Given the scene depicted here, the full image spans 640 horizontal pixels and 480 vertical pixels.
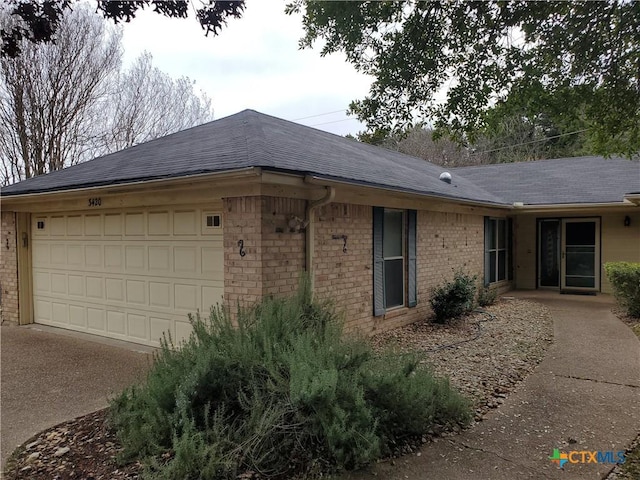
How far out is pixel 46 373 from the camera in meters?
5.69

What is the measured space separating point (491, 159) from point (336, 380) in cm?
2824

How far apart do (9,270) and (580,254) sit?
46.1 feet

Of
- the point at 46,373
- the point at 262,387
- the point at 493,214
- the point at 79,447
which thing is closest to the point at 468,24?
the point at 262,387

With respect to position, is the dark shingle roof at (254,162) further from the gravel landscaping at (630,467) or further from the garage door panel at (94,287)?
the gravel landscaping at (630,467)

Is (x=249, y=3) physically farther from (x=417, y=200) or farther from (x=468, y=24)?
(x=417, y=200)

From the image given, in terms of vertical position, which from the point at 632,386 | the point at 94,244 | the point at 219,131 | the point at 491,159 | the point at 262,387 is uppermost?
the point at 491,159

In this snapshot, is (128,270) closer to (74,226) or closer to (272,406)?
(74,226)

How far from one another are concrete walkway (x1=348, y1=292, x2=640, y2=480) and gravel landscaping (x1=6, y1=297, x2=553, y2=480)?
260 millimetres

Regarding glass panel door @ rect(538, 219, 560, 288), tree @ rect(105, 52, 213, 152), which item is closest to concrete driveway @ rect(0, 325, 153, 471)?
glass panel door @ rect(538, 219, 560, 288)

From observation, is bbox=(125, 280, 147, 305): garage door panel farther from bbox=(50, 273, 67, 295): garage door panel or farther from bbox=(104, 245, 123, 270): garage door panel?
bbox=(50, 273, 67, 295): garage door panel

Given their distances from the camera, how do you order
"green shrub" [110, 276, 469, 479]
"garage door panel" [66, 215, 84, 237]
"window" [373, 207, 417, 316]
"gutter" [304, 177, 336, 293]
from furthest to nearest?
1. "garage door panel" [66, 215, 84, 237]
2. "window" [373, 207, 417, 316]
3. "gutter" [304, 177, 336, 293]
4. "green shrub" [110, 276, 469, 479]

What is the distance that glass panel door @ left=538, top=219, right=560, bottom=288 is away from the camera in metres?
13.1

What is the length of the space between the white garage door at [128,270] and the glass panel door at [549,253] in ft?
35.4

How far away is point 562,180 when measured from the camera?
44.8 ft
